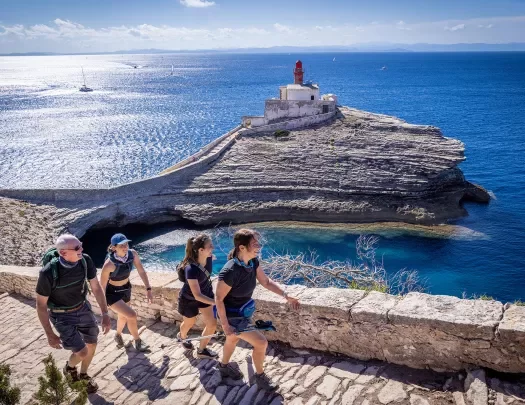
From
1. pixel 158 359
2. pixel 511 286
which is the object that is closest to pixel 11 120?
pixel 511 286

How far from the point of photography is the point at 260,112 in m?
81.2

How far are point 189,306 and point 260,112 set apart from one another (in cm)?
7700

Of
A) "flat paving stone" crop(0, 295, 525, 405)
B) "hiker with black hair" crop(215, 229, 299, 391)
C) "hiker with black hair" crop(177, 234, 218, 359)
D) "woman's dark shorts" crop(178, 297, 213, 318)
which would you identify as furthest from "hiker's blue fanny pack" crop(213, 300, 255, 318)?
"woman's dark shorts" crop(178, 297, 213, 318)

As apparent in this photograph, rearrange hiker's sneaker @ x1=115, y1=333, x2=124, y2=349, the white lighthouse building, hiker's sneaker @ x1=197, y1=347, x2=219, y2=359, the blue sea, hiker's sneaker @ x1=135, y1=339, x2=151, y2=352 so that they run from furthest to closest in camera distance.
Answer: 1. the white lighthouse building
2. the blue sea
3. hiker's sneaker @ x1=115, y1=333, x2=124, y2=349
4. hiker's sneaker @ x1=135, y1=339, x2=151, y2=352
5. hiker's sneaker @ x1=197, y1=347, x2=219, y2=359

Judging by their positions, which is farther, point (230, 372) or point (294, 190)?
point (294, 190)

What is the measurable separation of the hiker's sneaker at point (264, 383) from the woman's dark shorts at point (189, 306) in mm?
1186

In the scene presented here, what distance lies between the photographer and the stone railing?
4836 millimetres

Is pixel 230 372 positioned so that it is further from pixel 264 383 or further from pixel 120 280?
pixel 120 280

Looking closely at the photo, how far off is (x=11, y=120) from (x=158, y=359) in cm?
8062

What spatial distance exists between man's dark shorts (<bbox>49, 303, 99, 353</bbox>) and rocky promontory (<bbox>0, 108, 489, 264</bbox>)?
87.0ft

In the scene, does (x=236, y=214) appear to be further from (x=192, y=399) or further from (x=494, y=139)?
(x=494, y=139)

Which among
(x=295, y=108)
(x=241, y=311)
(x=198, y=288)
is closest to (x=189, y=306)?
(x=198, y=288)

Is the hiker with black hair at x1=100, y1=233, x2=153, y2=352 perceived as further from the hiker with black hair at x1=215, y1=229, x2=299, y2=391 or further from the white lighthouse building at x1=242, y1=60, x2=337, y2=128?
the white lighthouse building at x1=242, y1=60, x2=337, y2=128

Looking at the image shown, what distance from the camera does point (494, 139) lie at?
5719cm
